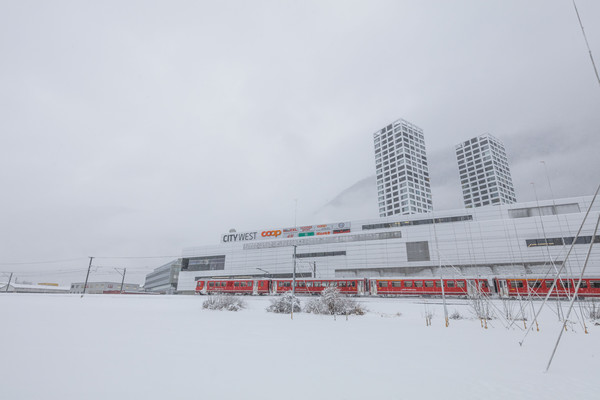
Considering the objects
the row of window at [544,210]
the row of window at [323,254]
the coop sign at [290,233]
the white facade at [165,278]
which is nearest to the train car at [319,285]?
the row of window at [323,254]

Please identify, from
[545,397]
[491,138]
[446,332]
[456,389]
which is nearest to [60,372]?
[456,389]

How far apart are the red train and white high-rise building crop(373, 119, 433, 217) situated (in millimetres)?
75549

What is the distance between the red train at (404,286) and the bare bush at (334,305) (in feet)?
35.3

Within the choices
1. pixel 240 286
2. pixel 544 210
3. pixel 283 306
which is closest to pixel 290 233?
pixel 240 286

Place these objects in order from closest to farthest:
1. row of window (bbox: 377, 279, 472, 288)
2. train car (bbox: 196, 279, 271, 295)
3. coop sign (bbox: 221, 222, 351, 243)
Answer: row of window (bbox: 377, 279, 472, 288), train car (bbox: 196, 279, 271, 295), coop sign (bbox: 221, 222, 351, 243)

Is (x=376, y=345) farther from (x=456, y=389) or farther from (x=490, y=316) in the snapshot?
(x=490, y=316)

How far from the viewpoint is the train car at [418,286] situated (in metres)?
37.2

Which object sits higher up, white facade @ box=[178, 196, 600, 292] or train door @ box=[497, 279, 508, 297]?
A: white facade @ box=[178, 196, 600, 292]

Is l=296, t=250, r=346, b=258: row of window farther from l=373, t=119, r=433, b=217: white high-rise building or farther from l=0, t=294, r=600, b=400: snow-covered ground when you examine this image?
l=0, t=294, r=600, b=400: snow-covered ground

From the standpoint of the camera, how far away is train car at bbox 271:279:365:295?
137ft

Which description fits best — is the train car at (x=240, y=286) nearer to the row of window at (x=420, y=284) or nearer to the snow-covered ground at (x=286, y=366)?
the row of window at (x=420, y=284)

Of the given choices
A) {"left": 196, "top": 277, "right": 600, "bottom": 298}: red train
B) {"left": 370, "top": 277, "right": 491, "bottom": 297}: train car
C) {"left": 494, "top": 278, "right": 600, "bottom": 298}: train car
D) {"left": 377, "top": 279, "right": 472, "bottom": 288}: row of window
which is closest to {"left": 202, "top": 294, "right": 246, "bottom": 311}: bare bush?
{"left": 196, "top": 277, "right": 600, "bottom": 298}: red train

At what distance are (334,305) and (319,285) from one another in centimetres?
1964

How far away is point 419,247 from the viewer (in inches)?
2490
